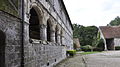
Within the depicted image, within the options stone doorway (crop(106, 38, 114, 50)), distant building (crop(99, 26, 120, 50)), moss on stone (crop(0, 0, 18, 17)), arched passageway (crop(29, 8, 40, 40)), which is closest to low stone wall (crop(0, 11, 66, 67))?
moss on stone (crop(0, 0, 18, 17))

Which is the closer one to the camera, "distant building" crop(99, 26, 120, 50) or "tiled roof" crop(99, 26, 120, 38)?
"distant building" crop(99, 26, 120, 50)

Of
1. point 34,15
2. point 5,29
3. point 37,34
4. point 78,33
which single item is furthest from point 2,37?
point 78,33

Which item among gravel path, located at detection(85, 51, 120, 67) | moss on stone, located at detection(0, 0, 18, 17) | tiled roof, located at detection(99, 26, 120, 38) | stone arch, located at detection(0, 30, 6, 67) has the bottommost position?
gravel path, located at detection(85, 51, 120, 67)

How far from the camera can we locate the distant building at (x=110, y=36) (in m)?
32.4

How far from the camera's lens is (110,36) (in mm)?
32906

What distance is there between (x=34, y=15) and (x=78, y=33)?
140 ft

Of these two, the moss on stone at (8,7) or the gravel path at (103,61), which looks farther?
the gravel path at (103,61)

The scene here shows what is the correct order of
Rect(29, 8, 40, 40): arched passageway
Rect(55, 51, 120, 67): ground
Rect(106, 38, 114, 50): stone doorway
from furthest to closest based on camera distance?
1. Rect(106, 38, 114, 50): stone doorway
2. Rect(55, 51, 120, 67): ground
3. Rect(29, 8, 40, 40): arched passageway

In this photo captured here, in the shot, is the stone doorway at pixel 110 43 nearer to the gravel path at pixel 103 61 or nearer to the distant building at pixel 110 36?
the distant building at pixel 110 36

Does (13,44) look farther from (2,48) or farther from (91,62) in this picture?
(91,62)

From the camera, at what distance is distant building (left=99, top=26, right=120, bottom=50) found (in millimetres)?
32409

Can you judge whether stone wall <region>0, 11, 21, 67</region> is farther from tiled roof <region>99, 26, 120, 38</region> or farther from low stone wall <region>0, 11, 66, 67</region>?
tiled roof <region>99, 26, 120, 38</region>

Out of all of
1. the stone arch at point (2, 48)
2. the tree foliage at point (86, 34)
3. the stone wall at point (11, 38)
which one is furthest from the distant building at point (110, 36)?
the stone arch at point (2, 48)

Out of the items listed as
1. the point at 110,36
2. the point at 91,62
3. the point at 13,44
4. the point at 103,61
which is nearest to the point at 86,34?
the point at 110,36
